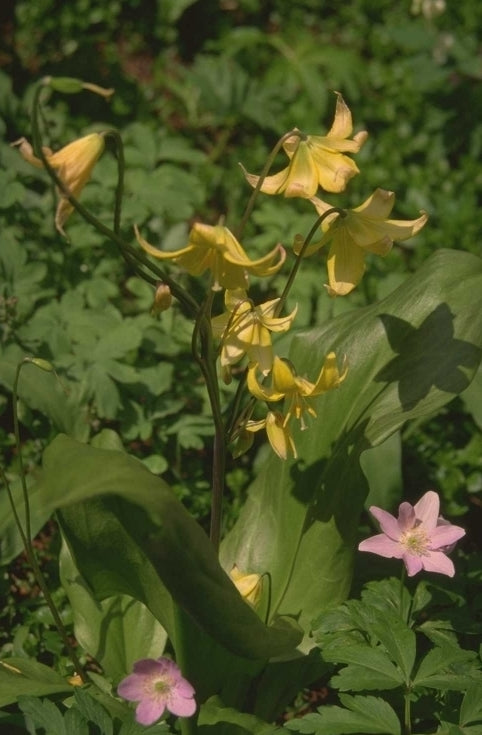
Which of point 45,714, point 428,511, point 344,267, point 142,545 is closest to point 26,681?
point 45,714

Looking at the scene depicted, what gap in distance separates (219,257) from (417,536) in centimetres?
70

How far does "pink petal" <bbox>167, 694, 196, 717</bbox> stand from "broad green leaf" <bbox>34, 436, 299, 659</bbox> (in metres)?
0.11

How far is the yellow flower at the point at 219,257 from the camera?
1633 mm

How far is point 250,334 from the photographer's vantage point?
1.88 meters

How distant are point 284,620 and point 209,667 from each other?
0.17 meters

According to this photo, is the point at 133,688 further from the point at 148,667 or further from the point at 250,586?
the point at 250,586

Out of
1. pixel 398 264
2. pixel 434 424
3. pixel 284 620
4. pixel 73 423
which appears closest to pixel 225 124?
pixel 398 264

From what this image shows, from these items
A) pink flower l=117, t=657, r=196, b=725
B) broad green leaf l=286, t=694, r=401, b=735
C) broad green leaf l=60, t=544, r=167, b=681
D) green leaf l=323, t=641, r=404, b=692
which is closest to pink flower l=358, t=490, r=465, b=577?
green leaf l=323, t=641, r=404, b=692

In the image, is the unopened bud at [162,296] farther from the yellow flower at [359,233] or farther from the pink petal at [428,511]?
the pink petal at [428,511]

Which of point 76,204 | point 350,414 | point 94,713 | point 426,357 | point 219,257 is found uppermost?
point 76,204

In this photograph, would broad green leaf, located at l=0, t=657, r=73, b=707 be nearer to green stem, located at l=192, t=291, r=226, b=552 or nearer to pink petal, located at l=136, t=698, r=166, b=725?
pink petal, located at l=136, t=698, r=166, b=725

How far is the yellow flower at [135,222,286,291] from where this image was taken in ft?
5.36

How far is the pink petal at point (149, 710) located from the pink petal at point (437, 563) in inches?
21.8

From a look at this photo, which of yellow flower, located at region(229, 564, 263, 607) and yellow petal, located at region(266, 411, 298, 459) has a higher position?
yellow petal, located at region(266, 411, 298, 459)
